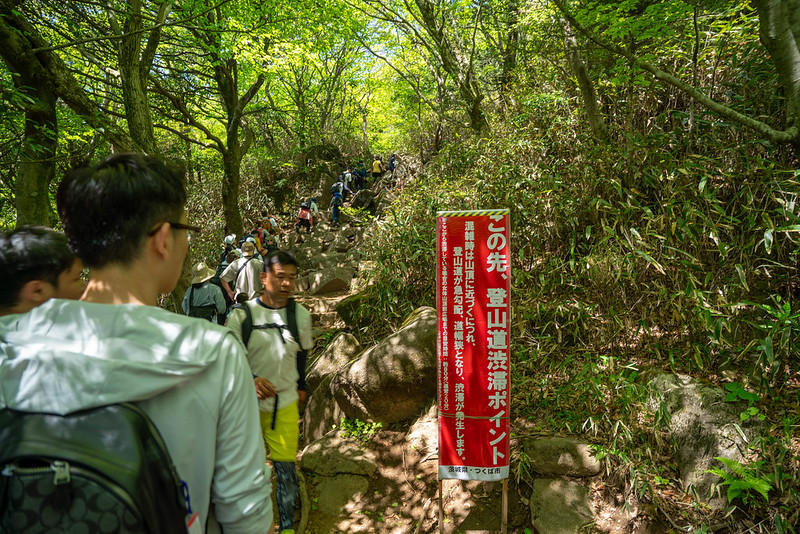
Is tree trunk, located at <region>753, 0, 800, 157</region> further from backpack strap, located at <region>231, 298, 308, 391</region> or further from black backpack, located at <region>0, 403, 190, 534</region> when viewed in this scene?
black backpack, located at <region>0, 403, 190, 534</region>

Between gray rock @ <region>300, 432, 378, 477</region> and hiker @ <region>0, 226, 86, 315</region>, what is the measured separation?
10.4 feet

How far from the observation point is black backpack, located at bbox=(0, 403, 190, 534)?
0.79 meters

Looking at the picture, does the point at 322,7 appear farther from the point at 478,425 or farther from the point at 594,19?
the point at 478,425

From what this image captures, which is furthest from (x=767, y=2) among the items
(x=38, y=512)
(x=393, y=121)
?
(x=393, y=121)

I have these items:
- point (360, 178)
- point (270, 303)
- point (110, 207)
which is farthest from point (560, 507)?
point (360, 178)

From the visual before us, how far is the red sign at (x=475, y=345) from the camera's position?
310 cm

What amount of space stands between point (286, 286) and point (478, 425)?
1.79 metres

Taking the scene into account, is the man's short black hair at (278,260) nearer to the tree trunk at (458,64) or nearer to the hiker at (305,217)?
the tree trunk at (458,64)

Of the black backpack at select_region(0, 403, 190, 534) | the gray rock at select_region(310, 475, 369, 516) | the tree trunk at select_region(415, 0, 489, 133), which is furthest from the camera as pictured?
the tree trunk at select_region(415, 0, 489, 133)

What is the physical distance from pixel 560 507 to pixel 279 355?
8.25ft

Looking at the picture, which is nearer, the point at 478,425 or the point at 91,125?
the point at 478,425

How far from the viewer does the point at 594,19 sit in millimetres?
4418

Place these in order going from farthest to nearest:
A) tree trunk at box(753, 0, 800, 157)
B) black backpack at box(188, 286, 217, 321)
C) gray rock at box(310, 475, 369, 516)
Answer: black backpack at box(188, 286, 217, 321) < gray rock at box(310, 475, 369, 516) < tree trunk at box(753, 0, 800, 157)

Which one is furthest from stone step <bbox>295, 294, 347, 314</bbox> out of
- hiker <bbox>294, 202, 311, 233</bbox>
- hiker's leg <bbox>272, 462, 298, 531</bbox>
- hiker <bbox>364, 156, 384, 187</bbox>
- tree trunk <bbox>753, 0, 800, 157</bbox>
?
hiker <bbox>364, 156, 384, 187</bbox>
